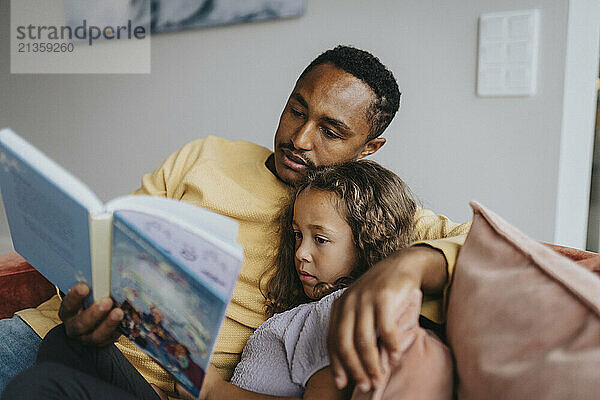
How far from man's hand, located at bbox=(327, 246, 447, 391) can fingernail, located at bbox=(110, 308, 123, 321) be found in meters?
0.31

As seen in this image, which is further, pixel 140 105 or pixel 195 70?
pixel 140 105

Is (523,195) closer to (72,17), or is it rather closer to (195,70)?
(195,70)

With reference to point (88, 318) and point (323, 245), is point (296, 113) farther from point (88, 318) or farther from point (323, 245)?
point (88, 318)

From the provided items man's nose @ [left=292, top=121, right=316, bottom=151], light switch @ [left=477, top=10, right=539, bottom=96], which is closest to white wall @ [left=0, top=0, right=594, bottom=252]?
light switch @ [left=477, top=10, right=539, bottom=96]

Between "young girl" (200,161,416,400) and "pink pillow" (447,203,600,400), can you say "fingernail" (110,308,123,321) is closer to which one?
"young girl" (200,161,416,400)

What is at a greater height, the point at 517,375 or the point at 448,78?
the point at 448,78

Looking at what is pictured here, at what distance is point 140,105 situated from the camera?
8.91 feet

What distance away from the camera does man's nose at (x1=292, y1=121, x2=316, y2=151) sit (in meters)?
1.21

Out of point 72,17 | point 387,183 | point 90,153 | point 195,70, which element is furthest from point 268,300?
point 72,17

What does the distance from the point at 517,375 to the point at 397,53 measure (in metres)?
1.40

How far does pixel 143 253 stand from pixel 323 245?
1.46 ft

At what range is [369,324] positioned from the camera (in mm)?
617

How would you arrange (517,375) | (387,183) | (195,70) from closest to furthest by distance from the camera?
(517,375) → (387,183) → (195,70)

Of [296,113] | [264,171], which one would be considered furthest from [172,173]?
[296,113]
